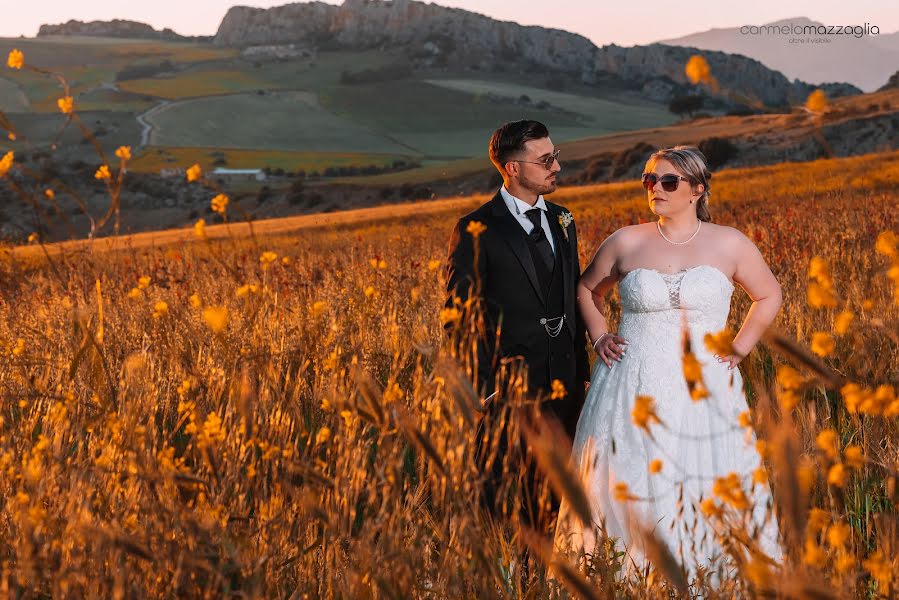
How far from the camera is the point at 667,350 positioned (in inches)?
143

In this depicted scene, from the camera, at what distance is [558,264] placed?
3986 millimetres

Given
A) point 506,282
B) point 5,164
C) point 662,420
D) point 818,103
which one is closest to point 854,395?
point 818,103

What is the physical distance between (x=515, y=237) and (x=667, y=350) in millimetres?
852

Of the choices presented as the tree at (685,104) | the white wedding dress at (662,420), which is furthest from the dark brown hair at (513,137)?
the tree at (685,104)

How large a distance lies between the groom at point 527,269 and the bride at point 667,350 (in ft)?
0.54

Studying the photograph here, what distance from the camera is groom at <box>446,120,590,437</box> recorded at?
388 centimetres

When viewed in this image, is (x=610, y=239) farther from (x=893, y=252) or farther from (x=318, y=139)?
(x=318, y=139)

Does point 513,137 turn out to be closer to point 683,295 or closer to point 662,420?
point 683,295

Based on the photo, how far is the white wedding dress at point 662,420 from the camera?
3.29 metres

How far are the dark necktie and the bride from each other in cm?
21

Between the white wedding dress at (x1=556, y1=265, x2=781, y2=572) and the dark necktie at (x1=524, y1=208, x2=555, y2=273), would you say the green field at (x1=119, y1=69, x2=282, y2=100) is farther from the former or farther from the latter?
the white wedding dress at (x1=556, y1=265, x2=781, y2=572)

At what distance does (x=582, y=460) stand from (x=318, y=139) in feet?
340

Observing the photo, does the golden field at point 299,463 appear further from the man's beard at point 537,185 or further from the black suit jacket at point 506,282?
the man's beard at point 537,185

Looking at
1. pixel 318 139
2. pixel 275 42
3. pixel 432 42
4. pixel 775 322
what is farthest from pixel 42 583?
pixel 275 42
